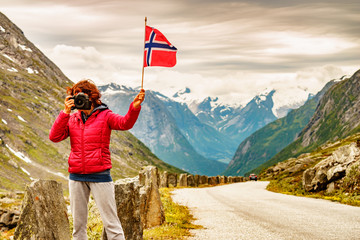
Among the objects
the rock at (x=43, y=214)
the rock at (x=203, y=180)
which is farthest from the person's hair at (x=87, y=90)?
the rock at (x=203, y=180)

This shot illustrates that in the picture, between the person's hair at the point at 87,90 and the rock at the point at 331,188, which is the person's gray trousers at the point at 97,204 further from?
the rock at the point at 331,188

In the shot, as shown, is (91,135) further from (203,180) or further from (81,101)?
(203,180)

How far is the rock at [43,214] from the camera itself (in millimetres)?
7219

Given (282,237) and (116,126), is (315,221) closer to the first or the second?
(282,237)

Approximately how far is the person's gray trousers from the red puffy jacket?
29 centimetres

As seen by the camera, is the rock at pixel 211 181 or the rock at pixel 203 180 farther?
the rock at pixel 211 181

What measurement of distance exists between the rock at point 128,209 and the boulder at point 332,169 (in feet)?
61.6

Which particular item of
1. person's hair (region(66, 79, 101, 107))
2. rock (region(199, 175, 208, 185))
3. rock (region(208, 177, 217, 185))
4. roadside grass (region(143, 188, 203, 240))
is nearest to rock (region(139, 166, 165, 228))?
roadside grass (region(143, 188, 203, 240))

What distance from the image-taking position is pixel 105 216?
7.34m

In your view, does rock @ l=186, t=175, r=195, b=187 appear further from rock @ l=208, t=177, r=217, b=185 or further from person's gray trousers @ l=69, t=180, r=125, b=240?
person's gray trousers @ l=69, t=180, r=125, b=240

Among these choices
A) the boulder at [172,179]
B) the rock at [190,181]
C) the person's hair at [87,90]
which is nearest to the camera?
the person's hair at [87,90]

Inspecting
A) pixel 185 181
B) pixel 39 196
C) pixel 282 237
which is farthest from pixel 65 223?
pixel 185 181

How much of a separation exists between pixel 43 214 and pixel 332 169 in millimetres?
21757

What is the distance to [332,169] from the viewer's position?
25.8m
